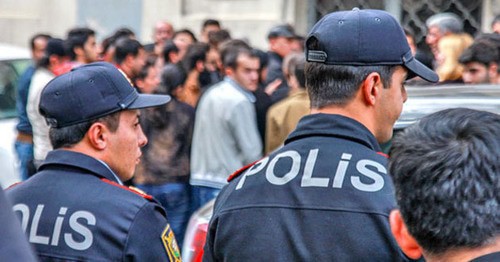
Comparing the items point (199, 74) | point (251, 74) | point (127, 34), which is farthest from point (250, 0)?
point (251, 74)

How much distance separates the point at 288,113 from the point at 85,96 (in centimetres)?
345

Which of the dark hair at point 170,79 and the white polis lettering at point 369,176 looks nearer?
the white polis lettering at point 369,176

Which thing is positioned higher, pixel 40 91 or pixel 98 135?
pixel 98 135

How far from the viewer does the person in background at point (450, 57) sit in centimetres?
800

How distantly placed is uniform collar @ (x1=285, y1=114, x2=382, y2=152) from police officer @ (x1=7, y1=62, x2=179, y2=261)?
67 cm

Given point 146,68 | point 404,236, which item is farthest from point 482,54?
point 404,236

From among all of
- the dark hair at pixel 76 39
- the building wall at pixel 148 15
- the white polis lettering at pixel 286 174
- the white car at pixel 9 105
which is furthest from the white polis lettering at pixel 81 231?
the building wall at pixel 148 15

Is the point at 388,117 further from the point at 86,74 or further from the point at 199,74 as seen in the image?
the point at 199,74

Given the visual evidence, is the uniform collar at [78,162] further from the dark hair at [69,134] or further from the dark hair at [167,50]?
the dark hair at [167,50]

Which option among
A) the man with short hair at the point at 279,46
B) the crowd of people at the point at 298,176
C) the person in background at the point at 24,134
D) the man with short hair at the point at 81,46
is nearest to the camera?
the crowd of people at the point at 298,176

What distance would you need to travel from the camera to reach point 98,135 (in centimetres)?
368

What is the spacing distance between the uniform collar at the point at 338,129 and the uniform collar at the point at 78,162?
832 millimetres

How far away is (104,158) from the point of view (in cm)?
367

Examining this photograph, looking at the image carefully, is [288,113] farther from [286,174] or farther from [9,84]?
[286,174]
